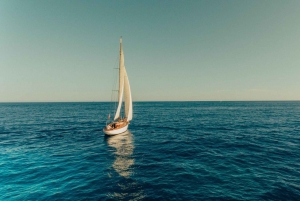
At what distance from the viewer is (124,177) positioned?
17016 millimetres

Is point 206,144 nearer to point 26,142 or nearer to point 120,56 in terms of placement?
point 120,56

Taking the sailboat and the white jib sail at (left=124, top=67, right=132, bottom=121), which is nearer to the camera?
the sailboat

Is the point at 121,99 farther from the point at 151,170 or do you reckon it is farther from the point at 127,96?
the point at 151,170

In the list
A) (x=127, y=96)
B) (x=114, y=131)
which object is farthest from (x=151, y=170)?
(x=127, y=96)

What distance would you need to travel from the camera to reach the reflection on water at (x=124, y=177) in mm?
13688

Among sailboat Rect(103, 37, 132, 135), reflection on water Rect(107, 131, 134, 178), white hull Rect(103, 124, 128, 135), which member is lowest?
reflection on water Rect(107, 131, 134, 178)

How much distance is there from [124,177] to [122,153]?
26.5 ft

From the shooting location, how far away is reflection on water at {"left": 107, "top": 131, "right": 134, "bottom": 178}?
18.8m

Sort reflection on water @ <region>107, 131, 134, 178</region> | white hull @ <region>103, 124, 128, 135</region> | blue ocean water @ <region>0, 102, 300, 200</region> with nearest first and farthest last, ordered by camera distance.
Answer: blue ocean water @ <region>0, 102, 300, 200</region>, reflection on water @ <region>107, 131, 134, 178</region>, white hull @ <region>103, 124, 128, 135</region>

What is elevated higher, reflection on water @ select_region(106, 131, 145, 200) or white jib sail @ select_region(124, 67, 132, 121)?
white jib sail @ select_region(124, 67, 132, 121)

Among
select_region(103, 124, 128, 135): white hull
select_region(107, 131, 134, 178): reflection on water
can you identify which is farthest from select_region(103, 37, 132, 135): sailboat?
select_region(107, 131, 134, 178): reflection on water

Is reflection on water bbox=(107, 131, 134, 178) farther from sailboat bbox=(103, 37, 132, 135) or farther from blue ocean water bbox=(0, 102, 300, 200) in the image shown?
sailboat bbox=(103, 37, 132, 135)

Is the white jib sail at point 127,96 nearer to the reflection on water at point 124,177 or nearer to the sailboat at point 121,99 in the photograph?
the sailboat at point 121,99

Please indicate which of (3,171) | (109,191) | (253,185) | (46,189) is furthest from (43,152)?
(253,185)
